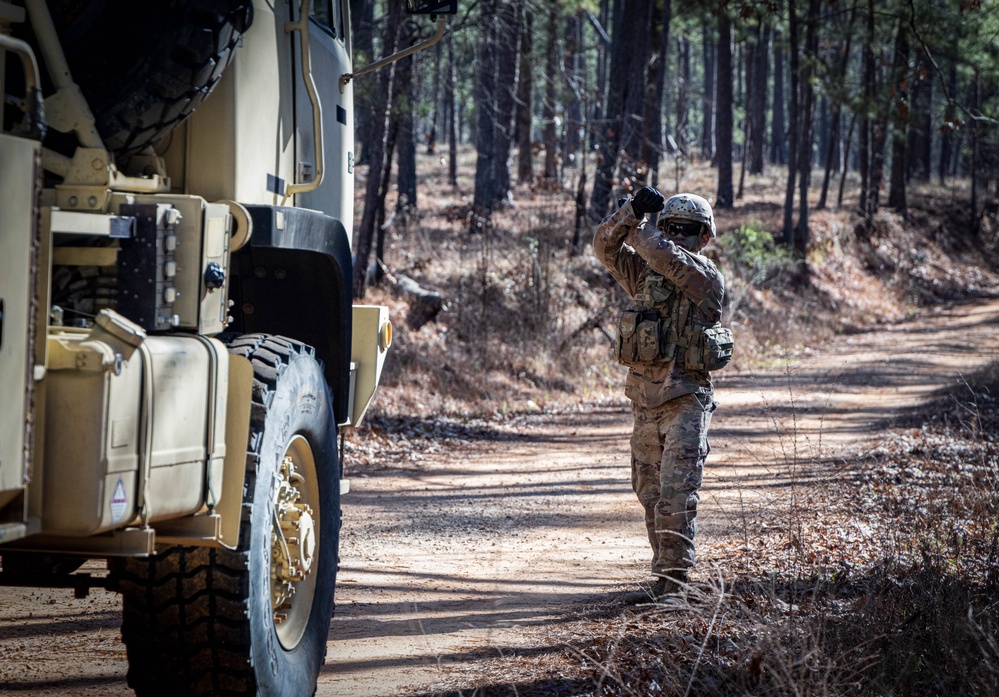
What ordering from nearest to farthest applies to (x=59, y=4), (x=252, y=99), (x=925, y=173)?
(x=59, y=4), (x=252, y=99), (x=925, y=173)

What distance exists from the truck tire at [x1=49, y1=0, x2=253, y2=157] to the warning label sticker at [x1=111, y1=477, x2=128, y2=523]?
1.08 m

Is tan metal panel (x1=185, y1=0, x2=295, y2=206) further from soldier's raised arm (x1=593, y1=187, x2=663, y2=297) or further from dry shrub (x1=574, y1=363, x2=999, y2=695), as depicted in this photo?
dry shrub (x1=574, y1=363, x2=999, y2=695)

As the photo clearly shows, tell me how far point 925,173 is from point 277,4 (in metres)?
44.3

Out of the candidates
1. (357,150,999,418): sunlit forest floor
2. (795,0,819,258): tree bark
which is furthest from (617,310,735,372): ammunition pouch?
(795,0,819,258): tree bark

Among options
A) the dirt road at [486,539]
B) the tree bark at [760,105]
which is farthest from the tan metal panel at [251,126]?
the tree bark at [760,105]

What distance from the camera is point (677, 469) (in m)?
5.30

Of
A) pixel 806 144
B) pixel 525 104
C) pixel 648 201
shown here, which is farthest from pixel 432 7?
pixel 806 144

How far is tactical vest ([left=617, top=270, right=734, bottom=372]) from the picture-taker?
5.38m

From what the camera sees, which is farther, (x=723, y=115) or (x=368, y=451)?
(x=723, y=115)

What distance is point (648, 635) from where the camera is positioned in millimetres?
4715

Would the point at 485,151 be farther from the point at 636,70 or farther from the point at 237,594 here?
the point at 237,594

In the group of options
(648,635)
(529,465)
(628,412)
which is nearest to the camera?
(648,635)

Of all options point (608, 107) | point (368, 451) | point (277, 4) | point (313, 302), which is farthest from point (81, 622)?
point (608, 107)

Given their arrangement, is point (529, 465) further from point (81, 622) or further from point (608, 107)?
point (608, 107)
